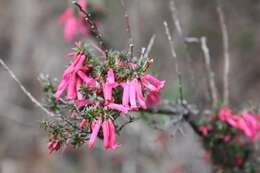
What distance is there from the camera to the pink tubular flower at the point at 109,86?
8.00 feet

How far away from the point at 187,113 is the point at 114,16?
451cm

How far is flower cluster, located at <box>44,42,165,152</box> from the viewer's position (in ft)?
7.97

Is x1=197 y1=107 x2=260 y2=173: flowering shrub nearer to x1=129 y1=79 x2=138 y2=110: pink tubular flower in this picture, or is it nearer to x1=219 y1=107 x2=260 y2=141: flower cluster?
x1=219 y1=107 x2=260 y2=141: flower cluster

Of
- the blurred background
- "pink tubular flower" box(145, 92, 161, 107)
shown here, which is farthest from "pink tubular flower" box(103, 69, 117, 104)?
the blurred background

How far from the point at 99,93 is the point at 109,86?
0.32ft

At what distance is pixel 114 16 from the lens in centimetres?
787

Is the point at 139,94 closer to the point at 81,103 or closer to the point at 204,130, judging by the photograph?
the point at 81,103

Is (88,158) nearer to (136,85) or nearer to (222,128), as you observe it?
(222,128)

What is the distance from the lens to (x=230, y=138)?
12.2 feet

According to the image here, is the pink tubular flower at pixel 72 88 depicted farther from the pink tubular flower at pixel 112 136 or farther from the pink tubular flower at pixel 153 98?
the pink tubular flower at pixel 153 98

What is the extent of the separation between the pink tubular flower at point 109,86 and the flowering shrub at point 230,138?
117 cm

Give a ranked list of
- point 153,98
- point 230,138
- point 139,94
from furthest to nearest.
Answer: point 230,138 → point 153,98 → point 139,94

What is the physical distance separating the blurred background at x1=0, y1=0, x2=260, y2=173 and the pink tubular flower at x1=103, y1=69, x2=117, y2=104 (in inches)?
187

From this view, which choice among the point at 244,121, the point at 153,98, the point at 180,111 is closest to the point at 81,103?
the point at 153,98
